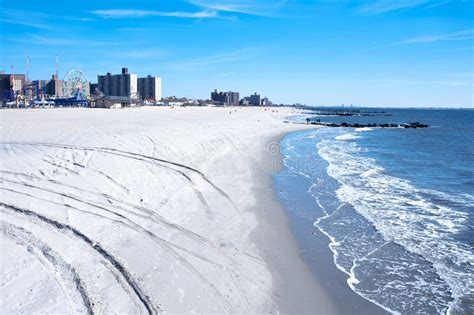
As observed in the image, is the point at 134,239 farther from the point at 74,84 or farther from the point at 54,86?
the point at 54,86

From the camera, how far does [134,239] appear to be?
7797 mm

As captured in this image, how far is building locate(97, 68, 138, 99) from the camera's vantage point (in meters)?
173

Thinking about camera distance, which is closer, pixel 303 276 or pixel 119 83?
pixel 303 276

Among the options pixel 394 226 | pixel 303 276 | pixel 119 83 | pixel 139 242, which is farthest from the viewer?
pixel 119 83

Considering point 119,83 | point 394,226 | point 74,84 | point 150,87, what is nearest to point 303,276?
point 394,226

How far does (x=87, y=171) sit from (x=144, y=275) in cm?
586

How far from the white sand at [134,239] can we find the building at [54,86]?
6203 inches

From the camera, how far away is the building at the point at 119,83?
173 metres

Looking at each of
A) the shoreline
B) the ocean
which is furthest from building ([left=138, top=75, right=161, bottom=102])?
the shoreline

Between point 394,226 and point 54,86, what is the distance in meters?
172

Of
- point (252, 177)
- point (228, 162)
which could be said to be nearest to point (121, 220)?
point (252, 177)

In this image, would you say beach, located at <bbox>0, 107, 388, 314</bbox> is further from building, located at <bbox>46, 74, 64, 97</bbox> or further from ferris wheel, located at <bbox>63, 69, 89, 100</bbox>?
building, located at <bbox>46, 74, 64, 97</bbox>

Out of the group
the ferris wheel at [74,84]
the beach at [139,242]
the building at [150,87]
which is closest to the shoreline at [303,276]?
the beach at [139,242]

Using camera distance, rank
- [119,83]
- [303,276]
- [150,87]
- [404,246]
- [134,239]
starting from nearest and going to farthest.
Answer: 1. [303,276]
2. [134,239]
3. [404,246]
4. [119,83]
5. [150,87]
